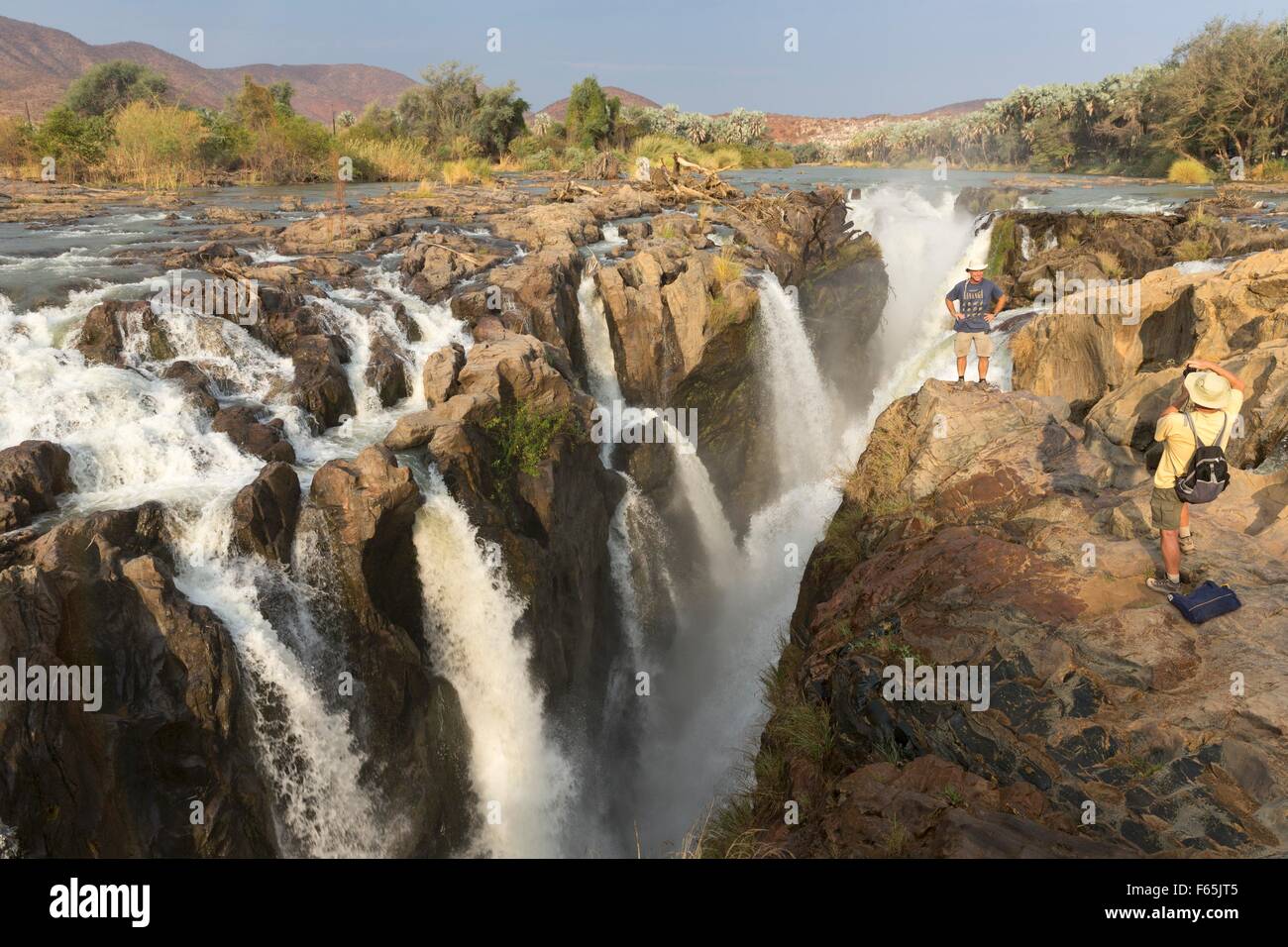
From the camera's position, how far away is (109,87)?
50938 mm

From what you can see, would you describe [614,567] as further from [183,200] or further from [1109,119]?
[1109,119]

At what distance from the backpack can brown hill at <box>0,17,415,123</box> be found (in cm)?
6570

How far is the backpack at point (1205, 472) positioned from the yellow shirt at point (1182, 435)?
0.03 m

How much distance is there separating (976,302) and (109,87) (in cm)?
6155

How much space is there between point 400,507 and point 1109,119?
50.1 m

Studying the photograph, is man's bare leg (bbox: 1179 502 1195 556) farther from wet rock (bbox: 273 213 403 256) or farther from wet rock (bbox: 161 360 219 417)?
wet rock (bbox: 273 213 403 256)

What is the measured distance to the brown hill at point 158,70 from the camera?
75.8 metres

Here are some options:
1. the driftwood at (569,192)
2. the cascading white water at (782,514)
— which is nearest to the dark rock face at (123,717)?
the cascading white water at (782,514)

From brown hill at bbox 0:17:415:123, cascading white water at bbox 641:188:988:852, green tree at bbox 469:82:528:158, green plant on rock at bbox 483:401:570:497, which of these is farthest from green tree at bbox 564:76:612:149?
green plant on rock at bbox 483:401:570:497

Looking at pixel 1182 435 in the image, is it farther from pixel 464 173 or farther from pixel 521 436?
pixel 464 173

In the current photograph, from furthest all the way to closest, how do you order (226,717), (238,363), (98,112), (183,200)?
(98,112), (183,200), (238,363), (226,717)

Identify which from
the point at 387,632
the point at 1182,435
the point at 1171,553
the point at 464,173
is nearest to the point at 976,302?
the point at 1182,435
